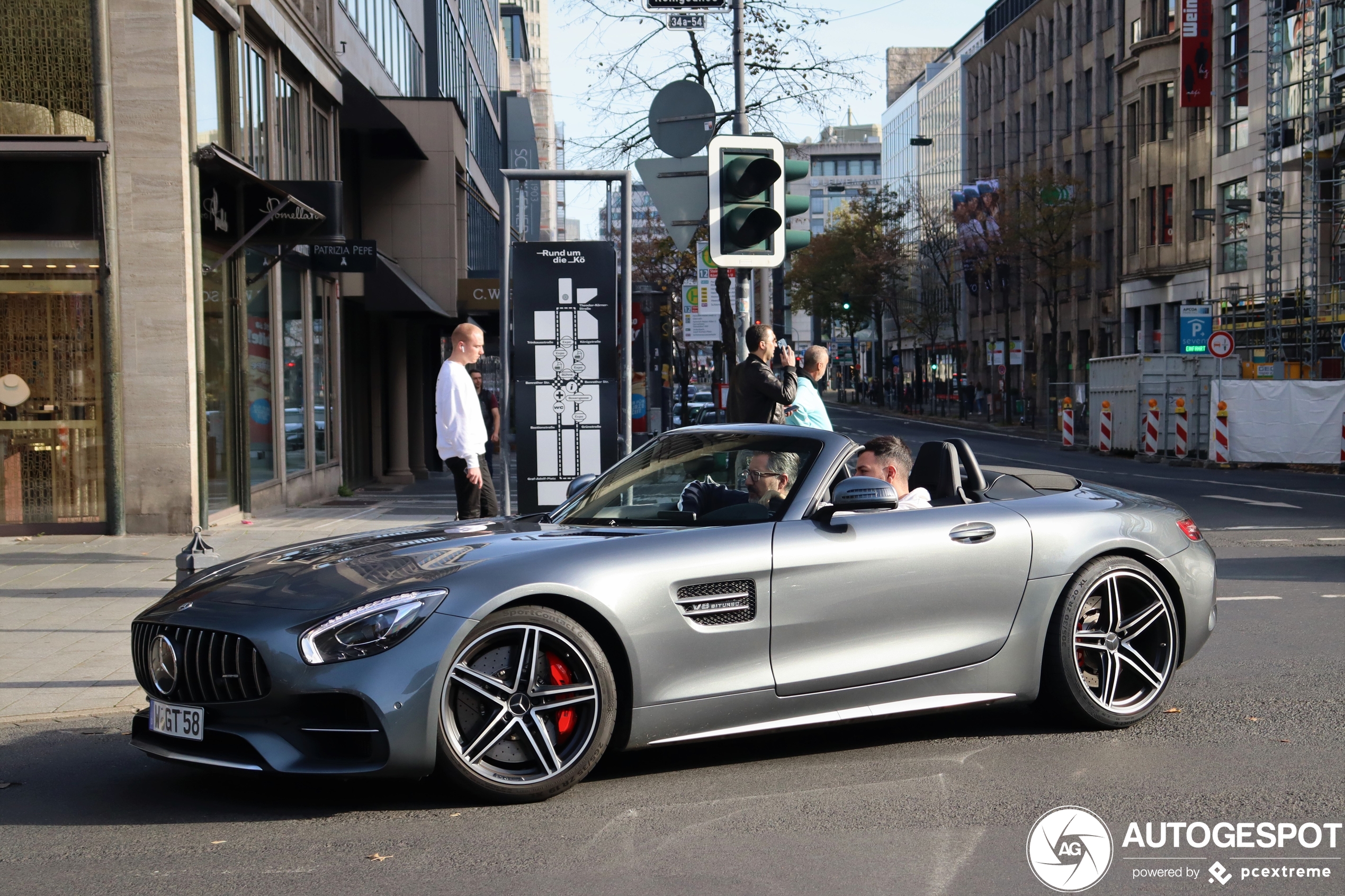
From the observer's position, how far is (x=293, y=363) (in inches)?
766

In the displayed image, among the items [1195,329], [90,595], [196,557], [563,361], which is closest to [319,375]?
[563,361]

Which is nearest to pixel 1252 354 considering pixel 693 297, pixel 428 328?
pixel 693 297

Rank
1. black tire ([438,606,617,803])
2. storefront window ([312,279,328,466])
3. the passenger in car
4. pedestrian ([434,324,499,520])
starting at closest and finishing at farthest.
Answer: black tire ([438,606,617,803]) → the passenger in car → pedestrian ([434,324,499,520]) → storefront window ([312,279,328,466])

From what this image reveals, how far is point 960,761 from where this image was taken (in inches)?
211

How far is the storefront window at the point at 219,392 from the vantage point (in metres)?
15.3

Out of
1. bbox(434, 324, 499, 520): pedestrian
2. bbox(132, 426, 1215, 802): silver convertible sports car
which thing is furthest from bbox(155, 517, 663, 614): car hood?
bbox(434, 324, 499, 520): pedestrian

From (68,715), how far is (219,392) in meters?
9.63

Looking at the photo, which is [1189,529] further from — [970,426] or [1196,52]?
[970,426]

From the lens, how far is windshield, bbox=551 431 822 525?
547 cm

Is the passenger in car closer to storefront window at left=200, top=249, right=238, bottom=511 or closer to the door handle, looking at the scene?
the door handle

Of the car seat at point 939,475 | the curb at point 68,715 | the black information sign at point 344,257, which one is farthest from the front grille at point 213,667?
the black information sign at point 344,257

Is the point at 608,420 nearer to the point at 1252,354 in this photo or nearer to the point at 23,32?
the point at 23,32

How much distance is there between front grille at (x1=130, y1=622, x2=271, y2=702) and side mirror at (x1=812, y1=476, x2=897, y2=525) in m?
2.08

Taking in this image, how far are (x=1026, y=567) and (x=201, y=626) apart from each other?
10.1 feet
